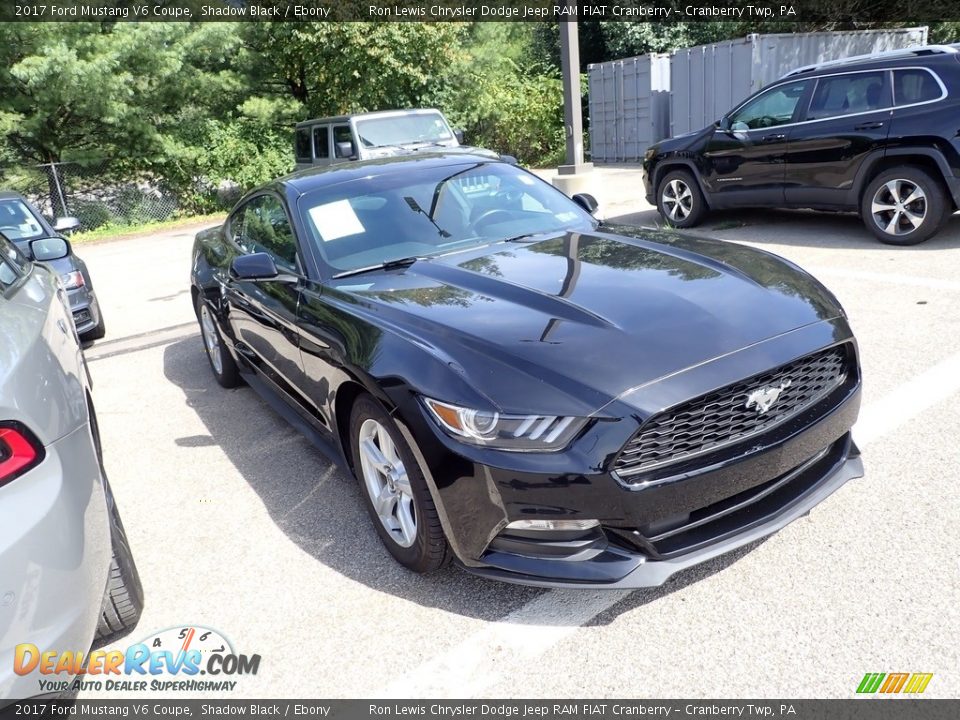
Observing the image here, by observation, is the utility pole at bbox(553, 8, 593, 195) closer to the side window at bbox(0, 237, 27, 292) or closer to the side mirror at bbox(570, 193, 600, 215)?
the side mirror at bbox(570, 193, 600, 215)

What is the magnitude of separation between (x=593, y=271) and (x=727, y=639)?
161 centimetres

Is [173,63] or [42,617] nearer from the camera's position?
[42,617]

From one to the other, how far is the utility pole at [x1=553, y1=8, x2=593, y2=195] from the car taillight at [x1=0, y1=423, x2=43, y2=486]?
9253mm

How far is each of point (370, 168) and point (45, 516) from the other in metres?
2.89

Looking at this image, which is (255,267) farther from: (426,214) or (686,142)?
(686,142)

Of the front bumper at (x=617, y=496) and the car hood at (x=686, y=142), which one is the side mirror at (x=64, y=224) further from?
the car hood at (x=686, y=142)

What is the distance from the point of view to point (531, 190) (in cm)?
457

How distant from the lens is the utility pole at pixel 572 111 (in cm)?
1049

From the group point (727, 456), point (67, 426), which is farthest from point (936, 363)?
point (67, 426)

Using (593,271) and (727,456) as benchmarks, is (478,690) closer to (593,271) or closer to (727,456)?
(727,456)

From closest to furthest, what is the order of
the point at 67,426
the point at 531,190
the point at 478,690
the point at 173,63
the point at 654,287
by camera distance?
A: the point at 67,426
the point at 478,690
the point at 654,287
the point at 531,190
the point at 173,63

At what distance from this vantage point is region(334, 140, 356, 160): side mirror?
42.1 feet

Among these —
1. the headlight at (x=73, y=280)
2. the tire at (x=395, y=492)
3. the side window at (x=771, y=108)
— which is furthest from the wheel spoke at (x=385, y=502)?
the side window at (x=771, y=108)

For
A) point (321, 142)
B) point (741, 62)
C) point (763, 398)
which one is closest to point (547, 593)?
point (763, 398)
